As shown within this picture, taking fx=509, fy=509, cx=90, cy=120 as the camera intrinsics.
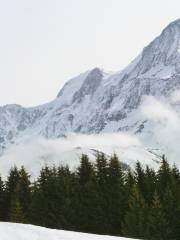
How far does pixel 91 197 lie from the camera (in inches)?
1909

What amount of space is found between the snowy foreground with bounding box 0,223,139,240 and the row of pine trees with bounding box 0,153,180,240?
28.4 m

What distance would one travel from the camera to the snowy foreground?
14149 mm

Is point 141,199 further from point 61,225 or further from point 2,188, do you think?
point 2,188

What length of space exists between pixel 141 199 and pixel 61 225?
8.98 meters

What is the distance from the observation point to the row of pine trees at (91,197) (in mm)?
45781

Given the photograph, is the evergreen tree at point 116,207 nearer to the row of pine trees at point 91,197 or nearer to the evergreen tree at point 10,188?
the row of pine trees at point 91,197

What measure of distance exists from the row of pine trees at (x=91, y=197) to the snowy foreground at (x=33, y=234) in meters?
28.4

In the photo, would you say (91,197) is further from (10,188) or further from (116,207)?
(10,188)

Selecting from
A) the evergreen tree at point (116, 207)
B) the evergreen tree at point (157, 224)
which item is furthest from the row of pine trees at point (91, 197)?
the evergreen tree at point (157, 224)

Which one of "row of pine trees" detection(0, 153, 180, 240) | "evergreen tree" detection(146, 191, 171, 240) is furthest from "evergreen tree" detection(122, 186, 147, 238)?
"evergreen tree" detection(146, 191, 171, 240)

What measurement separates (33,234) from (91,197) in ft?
113

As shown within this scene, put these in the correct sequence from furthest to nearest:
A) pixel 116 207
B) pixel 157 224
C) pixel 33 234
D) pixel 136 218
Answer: pixel 116 207 < pixel 136 218 < pixel 157 224 < pixel 33 234

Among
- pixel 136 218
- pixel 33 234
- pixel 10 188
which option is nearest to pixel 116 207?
pixel 136 218

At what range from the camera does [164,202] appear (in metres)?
44.0
